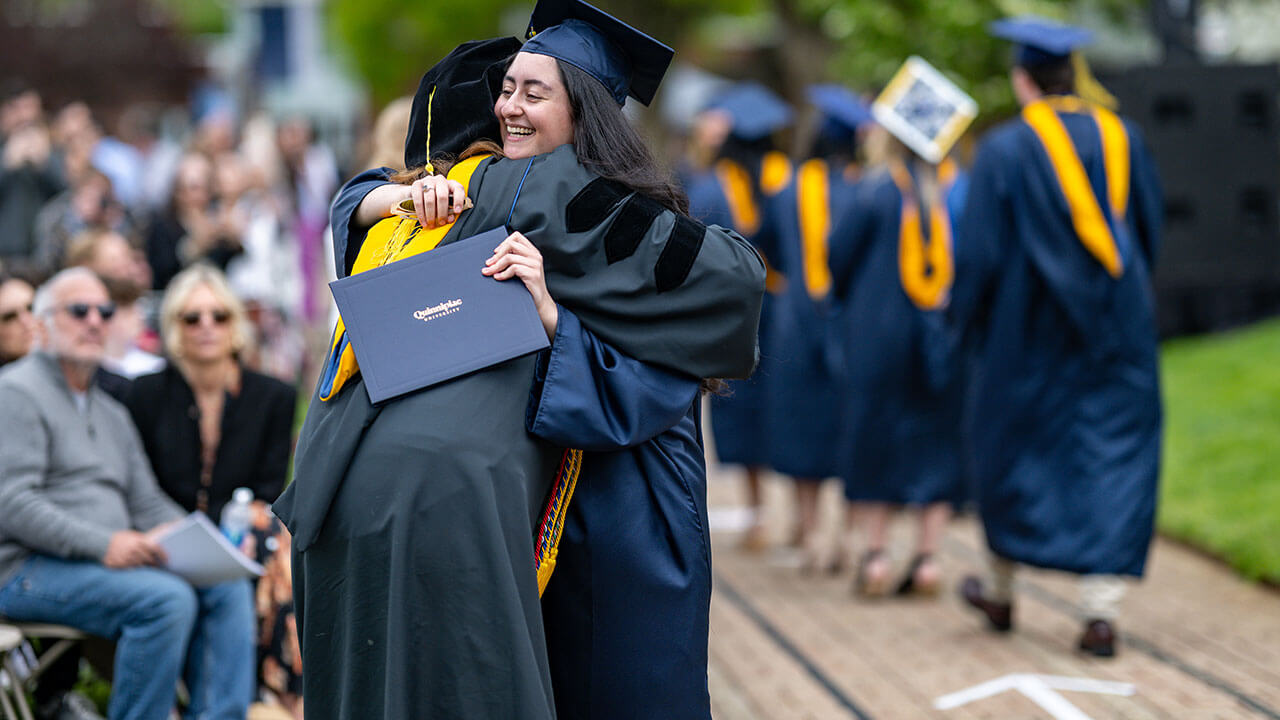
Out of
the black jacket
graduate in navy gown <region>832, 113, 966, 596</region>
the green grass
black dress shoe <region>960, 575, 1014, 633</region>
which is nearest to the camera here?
the black jacket

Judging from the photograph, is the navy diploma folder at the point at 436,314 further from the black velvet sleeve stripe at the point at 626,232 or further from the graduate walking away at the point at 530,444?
the black velvet sleeve stripe at the point at 626,232

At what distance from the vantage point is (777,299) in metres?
8.27

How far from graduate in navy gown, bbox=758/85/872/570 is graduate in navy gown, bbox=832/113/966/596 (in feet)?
1.29

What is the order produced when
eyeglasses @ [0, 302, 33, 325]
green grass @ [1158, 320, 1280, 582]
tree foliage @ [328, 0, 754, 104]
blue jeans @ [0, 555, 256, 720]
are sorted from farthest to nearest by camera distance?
tree foliage @ [328, 0, 754, 104]
green grass @ [1158, 320, 1280, 582]
eyeglasses @ [0, 302, 33, 325]
blue jeans @ [0, 555, 256, 720]

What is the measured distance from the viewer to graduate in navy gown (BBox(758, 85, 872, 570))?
25.8 feet

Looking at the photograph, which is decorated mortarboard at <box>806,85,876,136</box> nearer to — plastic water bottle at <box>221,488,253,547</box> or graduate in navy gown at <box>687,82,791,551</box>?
graduate in navy gown at <box>687,82,791,551</box>

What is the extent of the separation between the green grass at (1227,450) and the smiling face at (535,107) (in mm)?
4869

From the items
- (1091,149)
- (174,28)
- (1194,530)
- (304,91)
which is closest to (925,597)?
(1194,530)

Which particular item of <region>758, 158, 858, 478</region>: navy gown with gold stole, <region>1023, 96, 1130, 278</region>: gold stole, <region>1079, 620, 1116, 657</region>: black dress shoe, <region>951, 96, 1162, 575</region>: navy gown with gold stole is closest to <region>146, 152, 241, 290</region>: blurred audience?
<region>758, 158, 858, 478</region>: navy gown with gold stole

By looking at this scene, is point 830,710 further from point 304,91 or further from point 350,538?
point 304,91

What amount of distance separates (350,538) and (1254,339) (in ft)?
34.6

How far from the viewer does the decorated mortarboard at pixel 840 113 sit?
8.02 metres

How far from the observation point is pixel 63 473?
4.84 meters

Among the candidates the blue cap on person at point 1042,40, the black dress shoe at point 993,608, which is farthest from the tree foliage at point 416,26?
the black dress shoe at point 993,608
